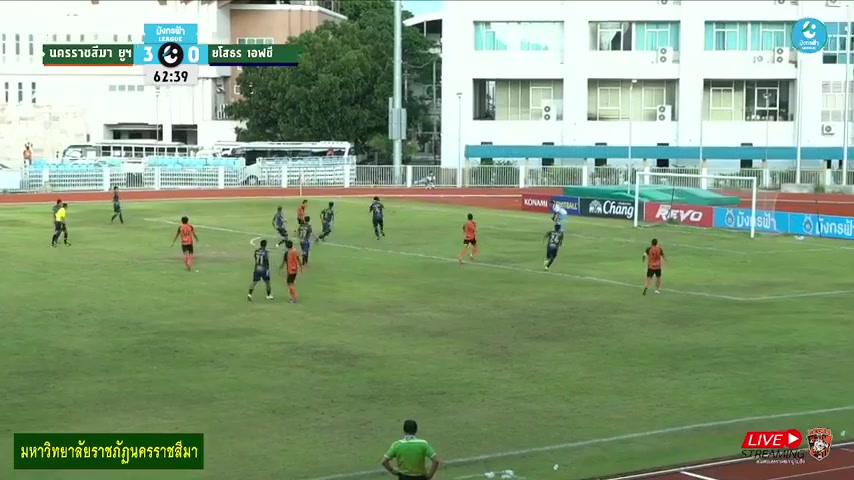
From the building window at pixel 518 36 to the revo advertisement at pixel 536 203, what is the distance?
21.9 meters

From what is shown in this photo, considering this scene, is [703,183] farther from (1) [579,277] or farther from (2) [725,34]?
(1) [579,277]

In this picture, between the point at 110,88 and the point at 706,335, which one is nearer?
the point at 706,335

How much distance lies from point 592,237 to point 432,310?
21134 millimetres

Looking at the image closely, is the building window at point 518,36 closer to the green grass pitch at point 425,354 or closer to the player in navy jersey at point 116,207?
the player in navy jersey at point 116,207

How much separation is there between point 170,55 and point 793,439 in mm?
62820

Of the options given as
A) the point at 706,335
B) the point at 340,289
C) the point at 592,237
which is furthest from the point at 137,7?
the point at 706,335

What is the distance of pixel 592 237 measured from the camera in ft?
173

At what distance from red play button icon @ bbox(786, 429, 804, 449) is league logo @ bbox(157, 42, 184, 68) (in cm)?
6047

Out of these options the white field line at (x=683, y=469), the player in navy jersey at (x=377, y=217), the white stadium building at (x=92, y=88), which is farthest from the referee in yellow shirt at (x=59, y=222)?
the white stadium building at (x=92, y=88)

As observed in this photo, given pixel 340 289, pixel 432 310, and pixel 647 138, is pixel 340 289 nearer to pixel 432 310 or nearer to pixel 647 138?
pixel 432 310

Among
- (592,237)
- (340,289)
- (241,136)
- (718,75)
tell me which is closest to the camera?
(340,289)

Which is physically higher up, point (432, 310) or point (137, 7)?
point (137, 7)

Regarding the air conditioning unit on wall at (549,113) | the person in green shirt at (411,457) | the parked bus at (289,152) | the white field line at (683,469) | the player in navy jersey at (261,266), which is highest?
the air conditioning unit on wall at (549,113)

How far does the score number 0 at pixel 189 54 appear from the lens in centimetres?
8397
